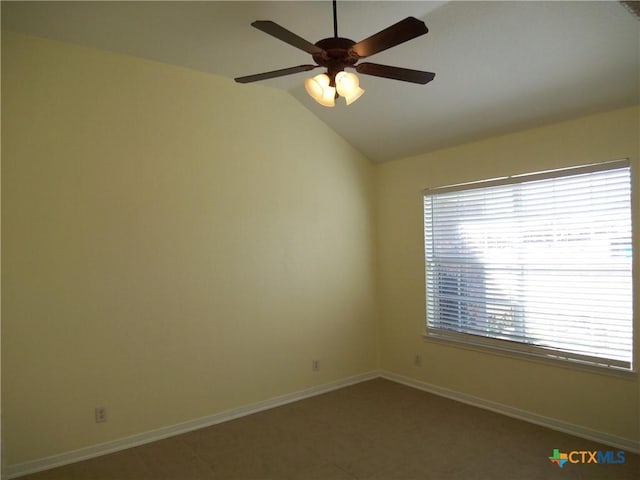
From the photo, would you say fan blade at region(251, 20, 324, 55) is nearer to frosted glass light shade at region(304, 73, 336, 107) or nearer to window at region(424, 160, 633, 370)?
frosted glass light shade at region(304, 73, 336, 107)

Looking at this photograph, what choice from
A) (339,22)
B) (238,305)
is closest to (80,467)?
(238,305)

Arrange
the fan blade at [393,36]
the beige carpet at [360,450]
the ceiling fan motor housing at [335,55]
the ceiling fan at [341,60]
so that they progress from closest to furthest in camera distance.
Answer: the fan blade at [393,36], the ceiling fan at [341,60], the ceiling fan motor housing at [335,55], the beige carpet at [360,450]

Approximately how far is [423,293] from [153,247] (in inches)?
107

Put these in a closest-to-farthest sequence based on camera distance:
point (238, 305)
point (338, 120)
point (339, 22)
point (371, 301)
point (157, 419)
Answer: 1. point (339, 22)
2. point (157, 419)
3. point (238, 305)
4. point (338, 120)
5. point (371, 301)

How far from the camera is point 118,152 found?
10.9ft

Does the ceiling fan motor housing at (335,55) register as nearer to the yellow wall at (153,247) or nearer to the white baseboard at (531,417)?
the yellow wall at (153,247)

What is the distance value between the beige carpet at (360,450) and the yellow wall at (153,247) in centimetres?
29

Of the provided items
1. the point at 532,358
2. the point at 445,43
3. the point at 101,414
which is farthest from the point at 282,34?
the point at 532,358

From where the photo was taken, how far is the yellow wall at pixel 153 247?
9.71 feet

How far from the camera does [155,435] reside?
11.2 ft

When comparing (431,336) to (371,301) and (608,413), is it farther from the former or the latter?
(608,413)

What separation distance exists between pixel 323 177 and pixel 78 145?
2.29 m
